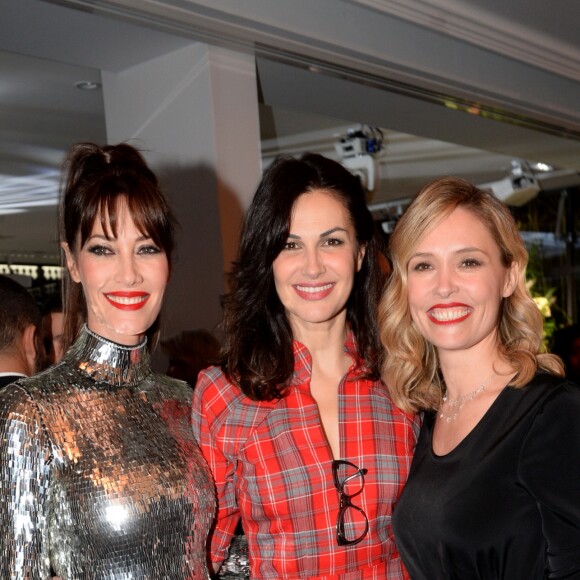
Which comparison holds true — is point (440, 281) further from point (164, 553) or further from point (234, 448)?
point (164, 553)

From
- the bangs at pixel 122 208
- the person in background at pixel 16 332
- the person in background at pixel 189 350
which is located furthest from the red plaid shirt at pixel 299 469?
the person in background at pixel 189 350

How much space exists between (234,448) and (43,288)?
8386mm

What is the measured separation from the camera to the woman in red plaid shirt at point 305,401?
2088mm

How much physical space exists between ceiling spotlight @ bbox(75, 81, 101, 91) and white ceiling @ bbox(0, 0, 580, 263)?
0.16ft

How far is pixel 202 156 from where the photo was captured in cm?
410

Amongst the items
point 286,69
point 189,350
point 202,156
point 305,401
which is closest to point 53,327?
point 189,350

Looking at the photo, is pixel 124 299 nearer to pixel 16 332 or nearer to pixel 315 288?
pixel 315 288

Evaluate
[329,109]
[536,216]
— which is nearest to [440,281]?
[329,109]

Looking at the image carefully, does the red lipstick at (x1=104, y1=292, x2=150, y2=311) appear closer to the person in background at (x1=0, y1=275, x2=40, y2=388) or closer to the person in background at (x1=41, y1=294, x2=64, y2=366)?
the person in background at (x1=0, y1=275, x2=40, y2=388)

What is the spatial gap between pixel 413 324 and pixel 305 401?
0.34m

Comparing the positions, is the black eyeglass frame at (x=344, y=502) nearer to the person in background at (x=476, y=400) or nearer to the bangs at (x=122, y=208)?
the person in background at (x=476, y=400)

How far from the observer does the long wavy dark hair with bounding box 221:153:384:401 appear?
88.0 inches

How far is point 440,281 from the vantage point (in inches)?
82.3

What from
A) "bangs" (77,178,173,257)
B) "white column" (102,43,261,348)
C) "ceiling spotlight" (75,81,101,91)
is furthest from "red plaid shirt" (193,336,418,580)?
"ceiling spotlight" (75,81,101,91)
